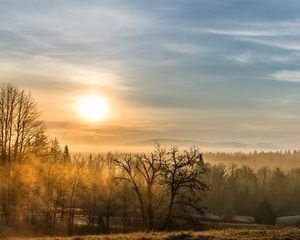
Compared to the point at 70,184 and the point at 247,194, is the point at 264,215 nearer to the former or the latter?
the point at 247,194

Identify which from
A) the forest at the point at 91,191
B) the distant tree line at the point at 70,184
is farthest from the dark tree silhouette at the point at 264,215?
the distant tree line at the point at 70,184

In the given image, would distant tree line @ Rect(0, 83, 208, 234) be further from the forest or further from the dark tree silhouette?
the dark tree silhouette

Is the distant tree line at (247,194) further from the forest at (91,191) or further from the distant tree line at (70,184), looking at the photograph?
the distant tree line at (70,184)

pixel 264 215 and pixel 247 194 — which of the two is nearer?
pixel 264 215

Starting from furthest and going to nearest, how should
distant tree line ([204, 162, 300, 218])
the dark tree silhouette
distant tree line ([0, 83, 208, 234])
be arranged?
→ distant tree line ([204, 162, 300, 218]) < the dark tree silhouette < distant tree line ([0, 83, 208, 234])

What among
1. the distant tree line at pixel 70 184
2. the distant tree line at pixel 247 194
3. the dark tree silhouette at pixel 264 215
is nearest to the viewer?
the distant tree line at pixel 70 184

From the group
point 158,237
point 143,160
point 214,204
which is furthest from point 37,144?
point 214,204

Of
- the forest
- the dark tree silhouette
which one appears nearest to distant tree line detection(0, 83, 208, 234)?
the forest

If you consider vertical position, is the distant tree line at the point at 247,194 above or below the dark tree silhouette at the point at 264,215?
above

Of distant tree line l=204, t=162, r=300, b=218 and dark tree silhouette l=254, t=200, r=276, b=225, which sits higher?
distant tree line l=204, t=162, r=300, b=218

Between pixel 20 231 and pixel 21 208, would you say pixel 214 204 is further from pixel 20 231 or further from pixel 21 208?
pixel 20 231

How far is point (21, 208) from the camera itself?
75375 millimetres

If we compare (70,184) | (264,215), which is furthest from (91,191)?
(264,215)

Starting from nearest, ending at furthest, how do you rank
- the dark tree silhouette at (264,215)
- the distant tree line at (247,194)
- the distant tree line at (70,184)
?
the distant tree line at (70,184) < the dark tree silhouette at (264,215) < the distant tree line at (247,194)
